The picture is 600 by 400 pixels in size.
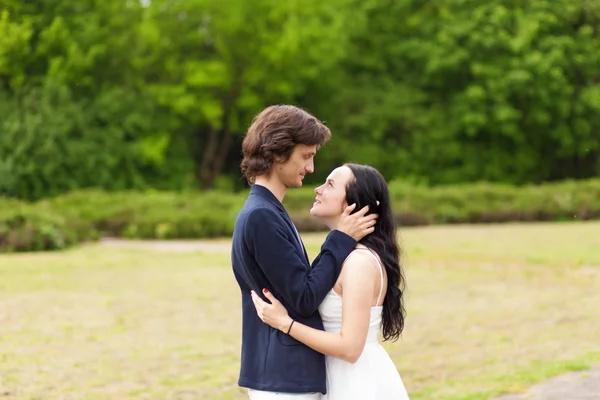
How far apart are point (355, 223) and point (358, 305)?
278mm

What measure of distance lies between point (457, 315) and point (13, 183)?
22522mm

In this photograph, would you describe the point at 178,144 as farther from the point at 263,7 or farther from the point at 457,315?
the point at 457,315

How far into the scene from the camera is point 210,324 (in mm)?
9836

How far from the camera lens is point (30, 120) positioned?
99.1 ft

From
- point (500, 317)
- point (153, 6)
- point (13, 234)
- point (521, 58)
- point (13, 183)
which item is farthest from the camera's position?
point (521, 58)

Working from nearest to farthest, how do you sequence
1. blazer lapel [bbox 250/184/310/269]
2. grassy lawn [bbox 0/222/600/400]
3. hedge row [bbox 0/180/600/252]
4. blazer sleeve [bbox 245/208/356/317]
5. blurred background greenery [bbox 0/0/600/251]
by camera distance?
blazer sleeve [bbox 245/208/356/317] < blazer lapel [bbox 250/184/310/269] < grassy lawn [bbox 0/222/600/400] < hedge row [bbox 0/180/600/252] < blurred background greenery [bbox 0/0/600/251]

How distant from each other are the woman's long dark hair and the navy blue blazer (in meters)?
0.12

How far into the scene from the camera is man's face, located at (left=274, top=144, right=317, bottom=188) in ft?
9.95

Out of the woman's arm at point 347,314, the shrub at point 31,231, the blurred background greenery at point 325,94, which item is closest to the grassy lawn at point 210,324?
the woman's arm at point 347,314

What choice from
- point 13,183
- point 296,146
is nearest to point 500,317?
point 296,146

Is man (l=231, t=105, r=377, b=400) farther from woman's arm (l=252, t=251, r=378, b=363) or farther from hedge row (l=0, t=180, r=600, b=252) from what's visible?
hedge row (l=0, t=180, r=600, b=252)

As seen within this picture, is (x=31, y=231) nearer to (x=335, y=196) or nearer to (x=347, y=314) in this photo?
(x=335, y=196)

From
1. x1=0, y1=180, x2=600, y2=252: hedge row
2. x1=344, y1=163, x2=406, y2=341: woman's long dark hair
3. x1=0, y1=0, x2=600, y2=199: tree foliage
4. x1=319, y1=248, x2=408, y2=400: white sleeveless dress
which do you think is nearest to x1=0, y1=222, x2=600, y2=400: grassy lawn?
x1=344, y1=163, x2=406, y2=341: woman's long dark hair

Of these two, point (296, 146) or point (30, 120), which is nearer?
point (296, 146)
